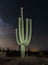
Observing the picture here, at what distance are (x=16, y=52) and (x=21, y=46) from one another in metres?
2.14

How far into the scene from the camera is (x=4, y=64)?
525 inches

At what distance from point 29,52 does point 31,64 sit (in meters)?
6.42

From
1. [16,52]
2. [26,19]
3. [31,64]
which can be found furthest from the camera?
[16,52]

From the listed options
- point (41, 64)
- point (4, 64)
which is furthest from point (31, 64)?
point (4, 64)

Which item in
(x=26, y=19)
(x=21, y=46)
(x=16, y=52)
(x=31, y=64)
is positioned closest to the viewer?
(x=31, y=64)

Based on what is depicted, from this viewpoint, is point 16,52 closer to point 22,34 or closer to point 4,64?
point 22,34

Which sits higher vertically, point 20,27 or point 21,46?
point 20,27

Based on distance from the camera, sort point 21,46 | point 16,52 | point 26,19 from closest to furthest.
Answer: point 26,19
point 21,46
point 16,52

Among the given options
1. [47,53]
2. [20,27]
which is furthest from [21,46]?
[47,53]

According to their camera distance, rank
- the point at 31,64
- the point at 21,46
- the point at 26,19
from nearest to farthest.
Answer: the point at 31,64 < the point at 26,19 < the point at 21,46

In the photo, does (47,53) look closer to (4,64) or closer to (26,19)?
(26,19)

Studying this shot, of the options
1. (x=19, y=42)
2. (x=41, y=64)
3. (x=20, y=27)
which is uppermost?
(x=20, y=27)

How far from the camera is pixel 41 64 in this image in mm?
13344

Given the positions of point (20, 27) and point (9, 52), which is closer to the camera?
point (20, 27)
